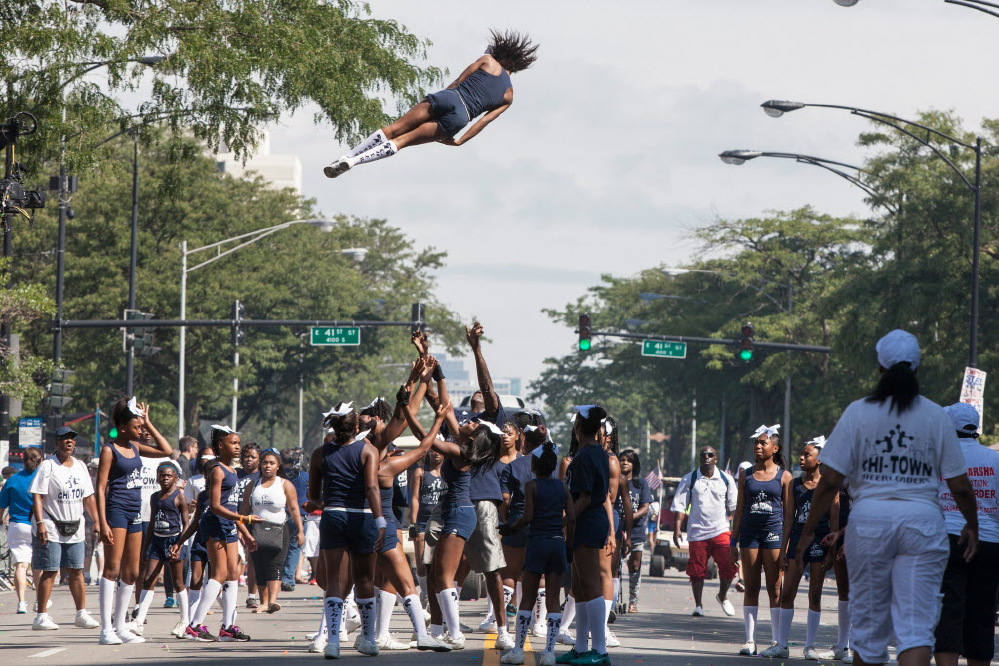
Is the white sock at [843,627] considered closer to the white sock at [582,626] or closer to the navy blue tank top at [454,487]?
the white sock at [582,626]

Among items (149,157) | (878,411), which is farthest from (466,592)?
(149,157)

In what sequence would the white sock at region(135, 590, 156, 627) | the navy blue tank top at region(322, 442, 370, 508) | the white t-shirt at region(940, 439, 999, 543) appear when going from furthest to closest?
the white sock at region(135, 590, 156, 627) < the navy blue tank top at region(322, 442, 370, 508) < the white t-shirt at region(940, 439, 999, 543)

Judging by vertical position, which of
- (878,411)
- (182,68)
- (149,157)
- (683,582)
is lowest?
(683,582)

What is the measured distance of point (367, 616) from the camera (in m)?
12.0

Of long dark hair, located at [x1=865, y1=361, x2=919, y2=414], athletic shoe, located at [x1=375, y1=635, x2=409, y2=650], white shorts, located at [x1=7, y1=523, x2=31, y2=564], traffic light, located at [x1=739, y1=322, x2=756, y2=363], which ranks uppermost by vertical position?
traffic light, located at [x1=739, y1=322, x2=756, y2=363]

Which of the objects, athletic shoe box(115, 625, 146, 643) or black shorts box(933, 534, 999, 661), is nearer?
black shorts box(933, 534, 999, 661)

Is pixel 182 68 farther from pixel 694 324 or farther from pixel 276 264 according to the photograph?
pixel 694 324

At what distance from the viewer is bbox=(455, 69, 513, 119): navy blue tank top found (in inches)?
416

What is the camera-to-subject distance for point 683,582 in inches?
1112

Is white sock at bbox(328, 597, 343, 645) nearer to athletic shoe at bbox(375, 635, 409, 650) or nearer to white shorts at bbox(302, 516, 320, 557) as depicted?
athletic shoe at bbox(375, 635, 409, 650)

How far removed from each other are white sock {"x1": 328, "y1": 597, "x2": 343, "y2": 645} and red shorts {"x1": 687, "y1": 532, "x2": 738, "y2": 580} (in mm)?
7929

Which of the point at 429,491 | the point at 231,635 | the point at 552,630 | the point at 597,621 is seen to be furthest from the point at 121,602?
the point at 597,621

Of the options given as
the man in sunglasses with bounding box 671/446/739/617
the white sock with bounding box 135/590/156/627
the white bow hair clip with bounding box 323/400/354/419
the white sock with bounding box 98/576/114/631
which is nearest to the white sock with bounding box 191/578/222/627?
the white sock with bounding box 135/590/156/627

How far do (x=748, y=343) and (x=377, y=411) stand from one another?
88.0ft
